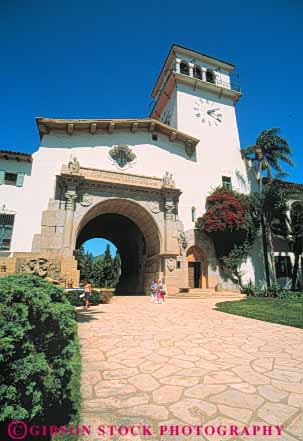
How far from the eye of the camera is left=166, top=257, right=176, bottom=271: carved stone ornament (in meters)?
17.6

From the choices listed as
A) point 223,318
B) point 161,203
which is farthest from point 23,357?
point 161,203

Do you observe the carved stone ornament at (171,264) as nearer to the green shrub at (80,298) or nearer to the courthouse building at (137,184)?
the courthouse building at (137,184)

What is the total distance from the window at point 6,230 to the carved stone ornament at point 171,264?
10.7m

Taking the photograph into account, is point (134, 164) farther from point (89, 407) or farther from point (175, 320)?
point (89, 407)

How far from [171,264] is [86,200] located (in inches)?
309

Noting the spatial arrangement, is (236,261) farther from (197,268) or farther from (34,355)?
(34,355)

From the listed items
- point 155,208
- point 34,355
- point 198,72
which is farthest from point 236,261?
point 198,72

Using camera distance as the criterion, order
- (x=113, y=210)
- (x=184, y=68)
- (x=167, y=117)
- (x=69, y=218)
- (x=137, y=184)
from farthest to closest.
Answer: (x=167, y=117)
(x=184, y=68)
(x=113, y=210)
(x=137, y=184)
(x=69, y=218)

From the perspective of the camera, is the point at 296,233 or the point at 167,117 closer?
the point at 296,233

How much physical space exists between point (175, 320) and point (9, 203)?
1287 cm

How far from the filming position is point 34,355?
243 cm

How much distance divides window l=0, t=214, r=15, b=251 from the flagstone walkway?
10759mm

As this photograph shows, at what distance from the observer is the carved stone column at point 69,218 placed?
15133 mm

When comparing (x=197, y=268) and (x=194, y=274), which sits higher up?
(x=197, y=268)
